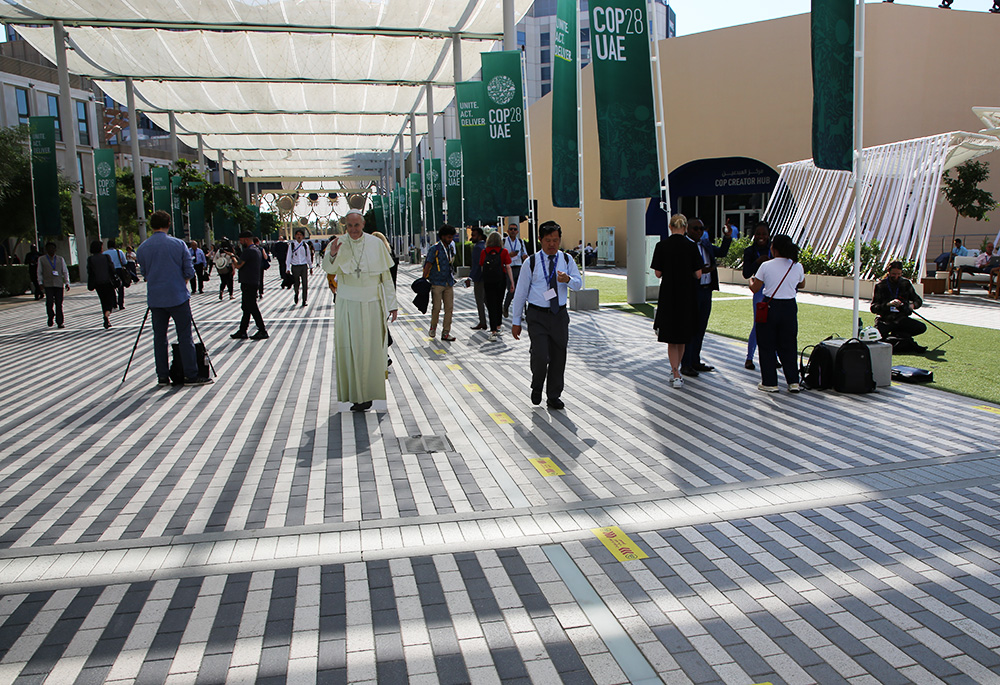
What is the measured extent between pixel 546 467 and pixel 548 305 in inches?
87.5

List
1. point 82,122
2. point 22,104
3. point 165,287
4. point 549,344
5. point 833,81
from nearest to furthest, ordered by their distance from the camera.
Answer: point 549,344, point 833,81, point 165,287, point 22,104, point 82,122

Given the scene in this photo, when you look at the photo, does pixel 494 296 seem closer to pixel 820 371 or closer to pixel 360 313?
pixel 360 313

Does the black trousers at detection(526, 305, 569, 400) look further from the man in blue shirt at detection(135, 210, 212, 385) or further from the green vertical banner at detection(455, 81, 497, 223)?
the green vertical banner at detection(455, 81, 497, 223)

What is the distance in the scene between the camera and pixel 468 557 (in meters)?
4.21

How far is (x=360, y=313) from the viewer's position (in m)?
7.57

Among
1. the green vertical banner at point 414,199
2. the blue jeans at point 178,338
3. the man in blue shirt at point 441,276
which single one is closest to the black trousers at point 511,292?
the man in blue shirt at point 441,276

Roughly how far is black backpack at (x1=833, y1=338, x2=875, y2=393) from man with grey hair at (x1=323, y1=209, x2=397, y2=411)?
4.82 meters

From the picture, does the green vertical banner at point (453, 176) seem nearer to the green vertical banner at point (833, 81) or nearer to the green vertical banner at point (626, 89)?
the green vertical banner at point (626, 89)

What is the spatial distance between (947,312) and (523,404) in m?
11.6

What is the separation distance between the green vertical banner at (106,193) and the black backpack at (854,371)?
2664 centimetres

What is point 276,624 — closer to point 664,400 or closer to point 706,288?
point 664,400

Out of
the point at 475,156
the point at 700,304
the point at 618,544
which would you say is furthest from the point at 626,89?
the point at 618,544

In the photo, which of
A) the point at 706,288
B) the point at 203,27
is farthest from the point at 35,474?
the point at 203,27

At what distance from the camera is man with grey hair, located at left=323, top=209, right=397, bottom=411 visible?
24.8 ft
